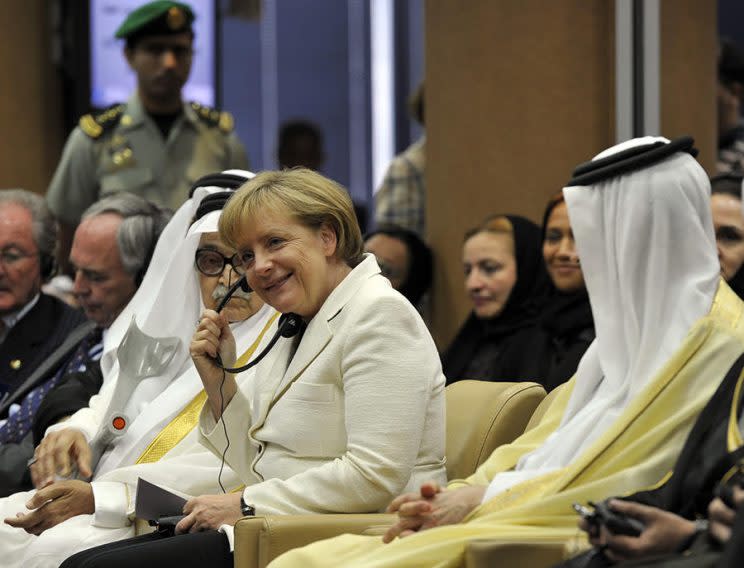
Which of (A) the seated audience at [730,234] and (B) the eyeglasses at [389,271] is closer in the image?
(A) the seated audience at [730,234]

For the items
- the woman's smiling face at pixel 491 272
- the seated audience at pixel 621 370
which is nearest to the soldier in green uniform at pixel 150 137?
the woman's smiling face at pixel 491 272

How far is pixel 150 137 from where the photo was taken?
24.3ft

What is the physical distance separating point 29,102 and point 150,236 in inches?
147

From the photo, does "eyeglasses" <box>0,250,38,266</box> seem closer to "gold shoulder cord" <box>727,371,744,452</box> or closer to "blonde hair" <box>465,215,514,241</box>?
"blonde hair" <box>465,215,514,241</box>

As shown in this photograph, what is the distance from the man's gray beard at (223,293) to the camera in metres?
4.72

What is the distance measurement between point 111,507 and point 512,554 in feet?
4.91

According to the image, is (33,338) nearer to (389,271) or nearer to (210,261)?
(210,261)

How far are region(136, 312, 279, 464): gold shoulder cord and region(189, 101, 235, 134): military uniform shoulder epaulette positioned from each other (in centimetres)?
312

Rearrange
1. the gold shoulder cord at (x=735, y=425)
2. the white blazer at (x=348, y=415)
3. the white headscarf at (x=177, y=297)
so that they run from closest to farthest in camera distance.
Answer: the gold shoulder cord at (x=735, y=425) < the white blazer at (x=348, y=415) < the white headscarf at (x=177, y=297)

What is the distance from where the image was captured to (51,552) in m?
4.10

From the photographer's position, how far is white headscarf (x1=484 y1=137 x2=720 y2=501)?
3.29 meters

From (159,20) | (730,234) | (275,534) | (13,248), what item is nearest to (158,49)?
(159,20)

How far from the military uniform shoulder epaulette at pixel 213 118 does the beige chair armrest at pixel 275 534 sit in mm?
Answer: 4207

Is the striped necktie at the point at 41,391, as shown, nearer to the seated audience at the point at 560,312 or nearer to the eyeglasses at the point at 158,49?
the seated audience at the point at 560,312
